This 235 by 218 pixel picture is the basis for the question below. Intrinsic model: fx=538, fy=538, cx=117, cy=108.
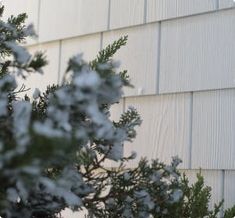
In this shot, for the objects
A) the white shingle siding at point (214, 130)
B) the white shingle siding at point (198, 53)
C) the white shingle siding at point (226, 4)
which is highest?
the white shingle siding at point (226, 4)

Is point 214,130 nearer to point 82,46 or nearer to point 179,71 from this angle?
point 179,71

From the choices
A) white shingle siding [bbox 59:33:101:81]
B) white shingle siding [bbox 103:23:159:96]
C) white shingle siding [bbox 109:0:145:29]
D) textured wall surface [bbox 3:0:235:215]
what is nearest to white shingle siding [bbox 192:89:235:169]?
textured wall surface [bbox 3:0:235:215]

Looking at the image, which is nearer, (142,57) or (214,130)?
(214,130)

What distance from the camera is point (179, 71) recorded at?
82.4 inches

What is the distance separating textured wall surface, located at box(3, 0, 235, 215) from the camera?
1.95m

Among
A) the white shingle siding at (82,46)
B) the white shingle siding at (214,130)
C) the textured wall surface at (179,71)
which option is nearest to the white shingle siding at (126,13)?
the textured wall surface at (179,71)

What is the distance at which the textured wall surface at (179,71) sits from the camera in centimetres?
195

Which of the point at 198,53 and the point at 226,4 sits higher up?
the point at 226,4

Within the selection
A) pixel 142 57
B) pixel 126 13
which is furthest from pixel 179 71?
pixel 126 13

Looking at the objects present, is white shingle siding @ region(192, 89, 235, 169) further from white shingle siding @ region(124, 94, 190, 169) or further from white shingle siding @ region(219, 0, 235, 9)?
white shingle siding @ region(219, 0, 235, 9)

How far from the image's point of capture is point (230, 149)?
1.90 m

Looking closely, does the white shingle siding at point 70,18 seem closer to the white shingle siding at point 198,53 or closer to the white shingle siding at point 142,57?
the white shingle siding at point 142,57

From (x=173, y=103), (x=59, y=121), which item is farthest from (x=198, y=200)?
(x=59, y=121)

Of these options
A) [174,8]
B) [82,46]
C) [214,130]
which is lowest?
[214,130]
